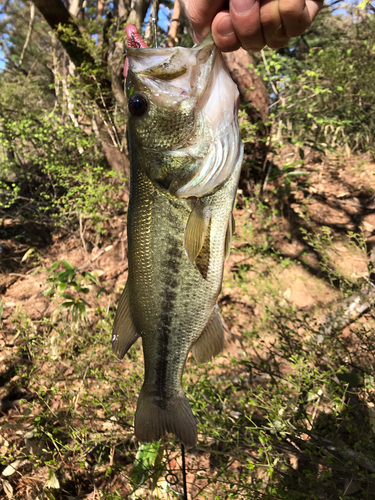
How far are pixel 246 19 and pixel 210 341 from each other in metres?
1.24

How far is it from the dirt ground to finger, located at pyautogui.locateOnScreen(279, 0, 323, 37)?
8.92 feet

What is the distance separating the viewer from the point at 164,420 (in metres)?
1.48

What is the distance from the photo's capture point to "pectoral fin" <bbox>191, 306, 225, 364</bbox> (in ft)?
4.96

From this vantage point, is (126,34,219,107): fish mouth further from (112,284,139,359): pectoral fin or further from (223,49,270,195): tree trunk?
(223,49,270,195): tree trunk

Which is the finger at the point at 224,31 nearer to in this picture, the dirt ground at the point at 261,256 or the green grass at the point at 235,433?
the green grass at the point at 235,433

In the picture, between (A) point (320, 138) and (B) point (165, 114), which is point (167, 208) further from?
(A) point (320, 138)

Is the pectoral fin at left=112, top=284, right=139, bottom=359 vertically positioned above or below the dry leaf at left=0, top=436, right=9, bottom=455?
above

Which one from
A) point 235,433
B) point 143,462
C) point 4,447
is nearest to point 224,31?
point 235,433

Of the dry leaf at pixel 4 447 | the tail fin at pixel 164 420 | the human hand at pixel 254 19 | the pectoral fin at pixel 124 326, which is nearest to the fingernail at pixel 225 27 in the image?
the human hand at pixel 254 19

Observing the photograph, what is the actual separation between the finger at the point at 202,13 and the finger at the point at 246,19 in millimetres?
79

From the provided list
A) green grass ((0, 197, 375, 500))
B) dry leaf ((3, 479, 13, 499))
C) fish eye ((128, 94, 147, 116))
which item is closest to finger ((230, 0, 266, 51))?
fish eye ((128, 94, 147, 116))

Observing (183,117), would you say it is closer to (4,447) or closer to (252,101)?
(4,447)

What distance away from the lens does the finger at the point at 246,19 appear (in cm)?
113

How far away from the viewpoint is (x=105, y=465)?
10.1 feet
